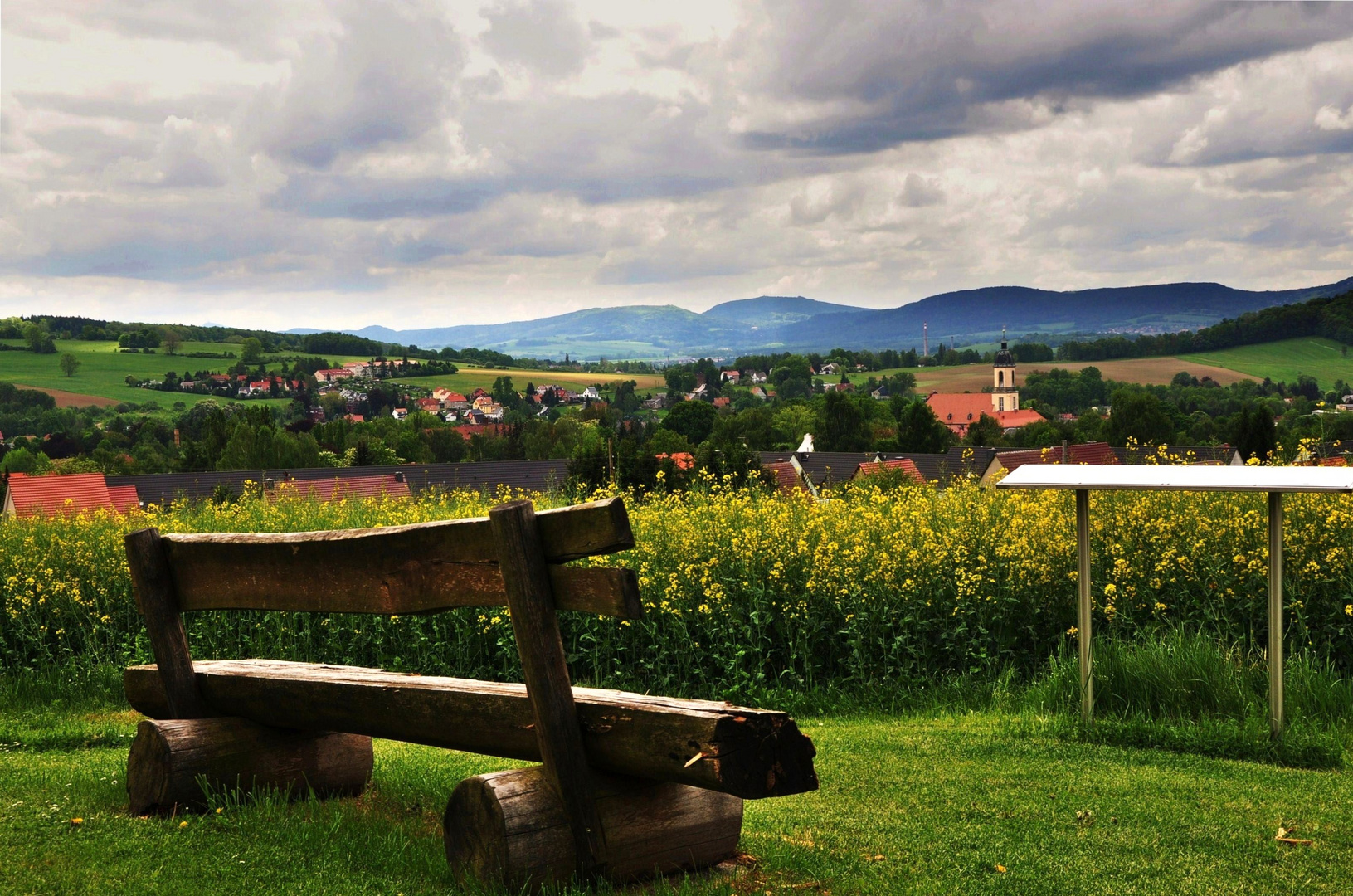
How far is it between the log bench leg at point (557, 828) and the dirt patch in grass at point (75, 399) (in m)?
138

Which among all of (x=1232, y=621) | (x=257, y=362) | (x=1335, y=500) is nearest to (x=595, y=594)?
(x=1232, y=621)

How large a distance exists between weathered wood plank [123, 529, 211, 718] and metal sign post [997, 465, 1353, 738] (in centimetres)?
459

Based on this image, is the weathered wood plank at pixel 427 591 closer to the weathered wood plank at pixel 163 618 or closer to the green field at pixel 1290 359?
the weathered wood plank at pixel 163 618

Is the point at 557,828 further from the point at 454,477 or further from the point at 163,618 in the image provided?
the point at 454,477

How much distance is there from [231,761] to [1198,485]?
5032 mm

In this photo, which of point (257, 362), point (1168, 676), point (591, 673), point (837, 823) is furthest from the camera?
point (257, 362)

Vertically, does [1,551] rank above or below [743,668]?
above

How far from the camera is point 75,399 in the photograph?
129m

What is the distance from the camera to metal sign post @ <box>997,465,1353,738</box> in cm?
584

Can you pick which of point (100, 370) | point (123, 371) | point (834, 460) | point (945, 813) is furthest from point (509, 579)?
point (100, 370)

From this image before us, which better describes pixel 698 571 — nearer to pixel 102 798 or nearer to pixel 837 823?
pixel 837 823

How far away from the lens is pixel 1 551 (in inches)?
420

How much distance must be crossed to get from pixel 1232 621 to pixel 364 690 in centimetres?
675

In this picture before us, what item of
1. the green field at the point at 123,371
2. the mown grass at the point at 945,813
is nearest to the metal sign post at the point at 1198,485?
the mown grass at the point at 945,813
